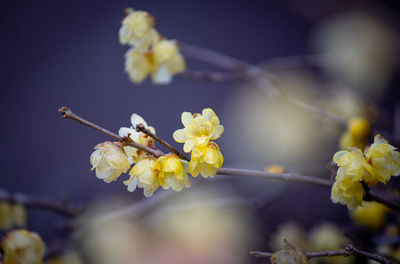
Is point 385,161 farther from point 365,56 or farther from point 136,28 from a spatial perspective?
point 365,56

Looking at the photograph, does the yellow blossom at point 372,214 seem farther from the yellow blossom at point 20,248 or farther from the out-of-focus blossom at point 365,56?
the yellow blossom at point 20,248

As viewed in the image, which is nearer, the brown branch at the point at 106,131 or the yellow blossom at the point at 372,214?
the brown branch at the point at 106,131

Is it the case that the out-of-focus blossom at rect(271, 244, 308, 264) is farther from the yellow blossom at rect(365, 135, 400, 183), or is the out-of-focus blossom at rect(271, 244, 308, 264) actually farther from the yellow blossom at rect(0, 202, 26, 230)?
the yellow blossom at rect(0, 202, 26, 230)

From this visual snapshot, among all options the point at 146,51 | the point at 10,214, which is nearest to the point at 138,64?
the point at 146,51

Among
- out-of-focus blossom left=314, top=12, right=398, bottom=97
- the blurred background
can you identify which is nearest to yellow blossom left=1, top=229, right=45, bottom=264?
the blurred background

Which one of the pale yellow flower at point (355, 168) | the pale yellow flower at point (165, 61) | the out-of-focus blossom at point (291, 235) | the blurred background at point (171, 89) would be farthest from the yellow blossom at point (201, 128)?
the blurred background at point (171, 89)

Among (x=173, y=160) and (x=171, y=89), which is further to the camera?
(x=171, y=89)

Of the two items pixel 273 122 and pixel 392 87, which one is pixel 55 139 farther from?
pixel 392 87

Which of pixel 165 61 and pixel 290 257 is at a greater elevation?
pixel 165 61
